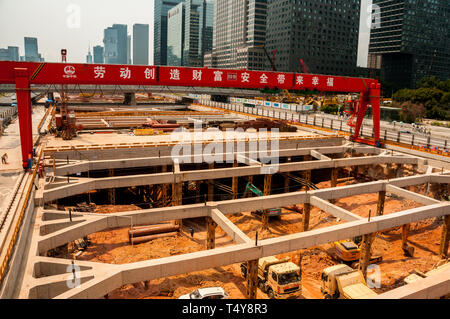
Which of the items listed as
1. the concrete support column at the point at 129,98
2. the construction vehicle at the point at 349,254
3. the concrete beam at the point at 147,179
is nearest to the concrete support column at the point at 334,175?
the concrete beam at the point at 147,179

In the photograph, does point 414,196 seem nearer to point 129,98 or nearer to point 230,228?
point 230,228

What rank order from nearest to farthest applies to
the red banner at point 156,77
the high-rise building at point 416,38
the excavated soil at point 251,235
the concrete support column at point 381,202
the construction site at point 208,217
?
the construction site at point 208,217 → the excavated soil at point 251,235 → the red banner at point 156,77 → the concrete support column at point 381,202 → the high-rise building at point 416,38

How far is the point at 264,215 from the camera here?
1054 inches

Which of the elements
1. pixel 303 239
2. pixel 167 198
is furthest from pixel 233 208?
pixel 167 198

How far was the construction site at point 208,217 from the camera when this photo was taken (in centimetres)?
1480

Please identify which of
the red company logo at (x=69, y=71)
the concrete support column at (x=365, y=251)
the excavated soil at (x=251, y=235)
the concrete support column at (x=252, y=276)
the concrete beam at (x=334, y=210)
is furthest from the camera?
the red company logo at (x=69, y=71)

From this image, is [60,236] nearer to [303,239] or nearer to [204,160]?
[303,239]

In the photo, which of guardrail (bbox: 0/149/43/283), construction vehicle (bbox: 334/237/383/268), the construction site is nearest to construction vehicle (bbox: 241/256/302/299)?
the construction site

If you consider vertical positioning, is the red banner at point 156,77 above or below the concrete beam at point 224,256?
above

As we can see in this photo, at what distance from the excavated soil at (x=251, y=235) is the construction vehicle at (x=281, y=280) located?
0.80 metres

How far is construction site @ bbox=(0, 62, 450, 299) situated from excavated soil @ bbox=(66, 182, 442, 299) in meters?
0.11

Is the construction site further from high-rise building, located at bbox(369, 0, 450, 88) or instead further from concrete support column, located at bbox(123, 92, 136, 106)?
high-rise building, located at bbox(369, 0, 450, 88)

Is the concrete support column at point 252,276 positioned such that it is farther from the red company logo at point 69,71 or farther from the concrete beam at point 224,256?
the red company logo at point 69,71

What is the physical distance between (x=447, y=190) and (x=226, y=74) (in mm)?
24483
